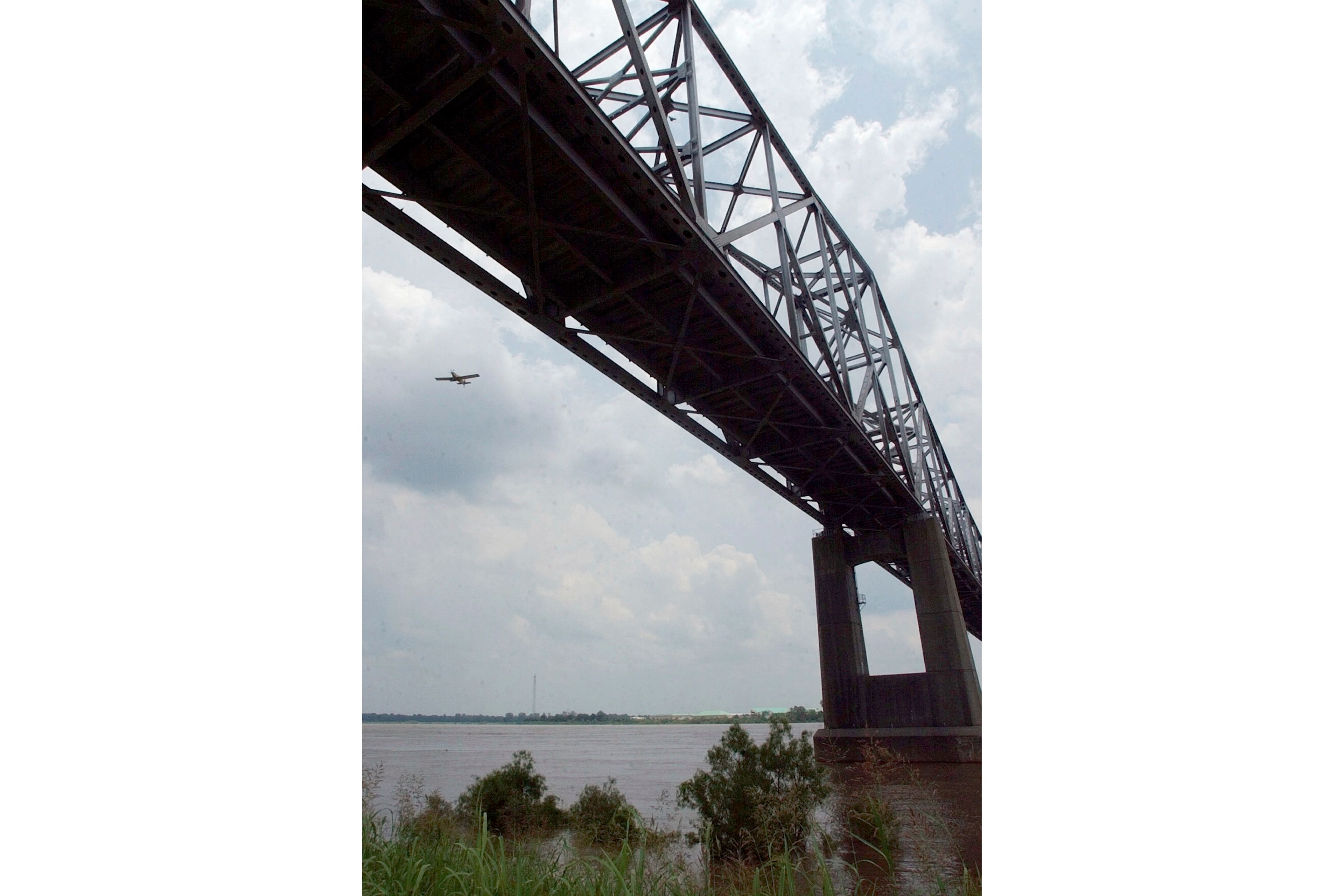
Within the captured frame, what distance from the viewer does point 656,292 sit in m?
10.8

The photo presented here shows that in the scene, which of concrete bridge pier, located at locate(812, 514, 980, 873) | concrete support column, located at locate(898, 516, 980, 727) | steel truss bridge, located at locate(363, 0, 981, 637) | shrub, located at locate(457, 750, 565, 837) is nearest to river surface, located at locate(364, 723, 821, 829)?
shrub, located at locate(457, 750, 565, 837)

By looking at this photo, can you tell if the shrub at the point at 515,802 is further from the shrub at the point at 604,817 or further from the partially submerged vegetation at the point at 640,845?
the shrub at the point at 604,817

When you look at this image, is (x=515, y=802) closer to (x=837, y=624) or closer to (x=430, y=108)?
(x=430, y=108)

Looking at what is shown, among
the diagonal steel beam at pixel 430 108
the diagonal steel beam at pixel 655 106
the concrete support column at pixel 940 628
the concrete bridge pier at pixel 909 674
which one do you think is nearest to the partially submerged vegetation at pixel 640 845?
the diagonal steel beam at pixel 430 108

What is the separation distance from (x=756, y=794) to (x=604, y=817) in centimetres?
106

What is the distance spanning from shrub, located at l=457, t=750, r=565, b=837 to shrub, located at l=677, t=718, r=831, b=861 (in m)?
1.02

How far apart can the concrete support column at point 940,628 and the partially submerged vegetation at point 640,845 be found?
19449 millimetres

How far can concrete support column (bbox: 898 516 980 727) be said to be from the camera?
2292 cm

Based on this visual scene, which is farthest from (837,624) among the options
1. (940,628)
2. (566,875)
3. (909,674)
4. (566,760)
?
(566,875)

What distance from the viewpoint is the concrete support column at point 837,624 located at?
25.7 meters
